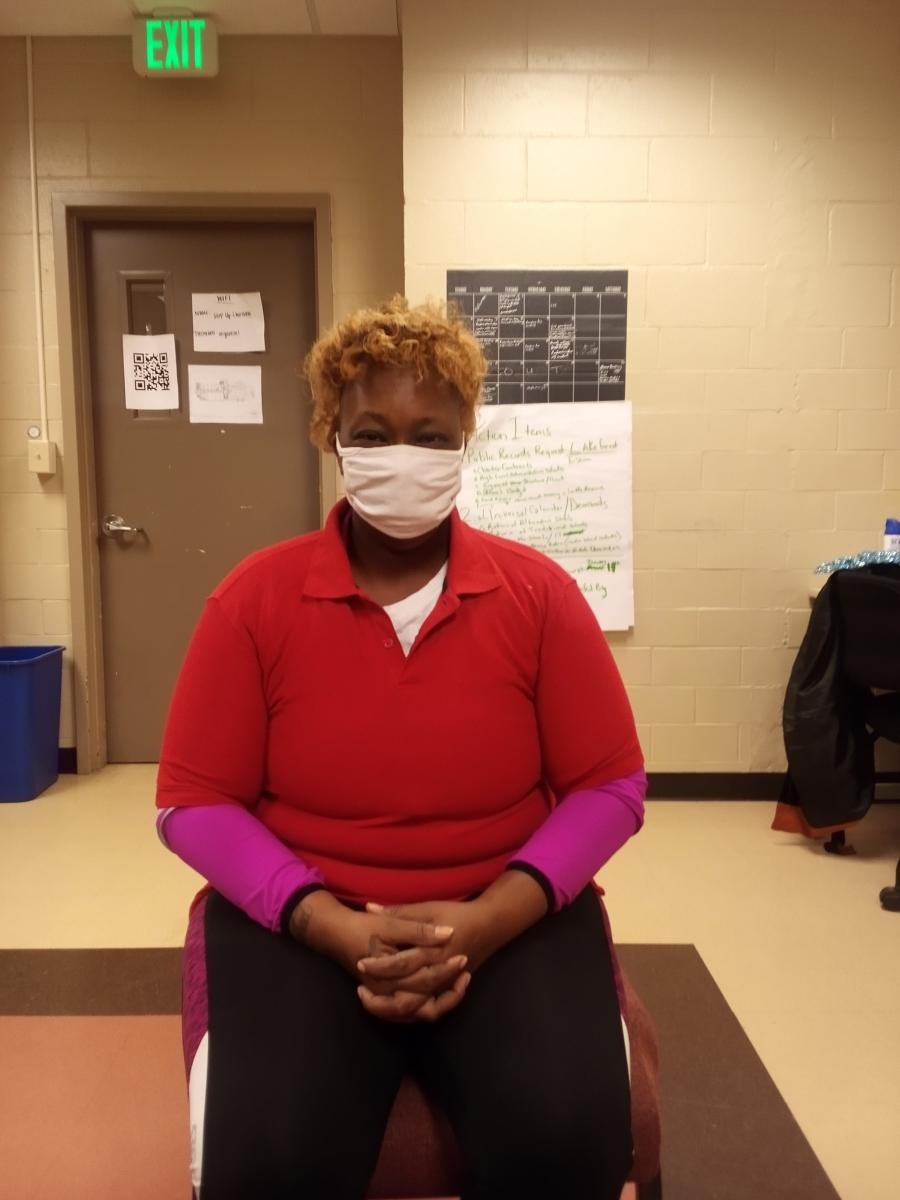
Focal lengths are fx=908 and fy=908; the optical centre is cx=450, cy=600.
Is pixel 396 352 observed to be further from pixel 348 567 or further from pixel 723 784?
pixel 723 784

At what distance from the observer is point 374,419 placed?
48.9 inches

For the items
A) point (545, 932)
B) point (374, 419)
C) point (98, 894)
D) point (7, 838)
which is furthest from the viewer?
point (7, 838)

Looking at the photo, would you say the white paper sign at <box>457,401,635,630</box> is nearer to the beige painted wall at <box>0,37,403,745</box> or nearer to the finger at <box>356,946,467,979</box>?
the beige painted wall at <box>0,37,403,745</box>

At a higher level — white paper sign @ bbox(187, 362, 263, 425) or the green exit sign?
the green exit sign

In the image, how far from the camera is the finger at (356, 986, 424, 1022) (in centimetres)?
100

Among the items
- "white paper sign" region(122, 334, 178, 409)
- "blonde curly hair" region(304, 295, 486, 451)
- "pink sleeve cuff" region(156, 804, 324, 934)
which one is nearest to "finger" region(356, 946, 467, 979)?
"pink sleeve cuff" region(156, 804, 324, 934)

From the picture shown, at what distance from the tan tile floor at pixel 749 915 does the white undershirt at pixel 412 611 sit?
1.00 metres

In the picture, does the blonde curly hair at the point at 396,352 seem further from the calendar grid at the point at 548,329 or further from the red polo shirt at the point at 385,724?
the calendar grid at the point at 548,329

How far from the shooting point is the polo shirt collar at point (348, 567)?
3.86ft

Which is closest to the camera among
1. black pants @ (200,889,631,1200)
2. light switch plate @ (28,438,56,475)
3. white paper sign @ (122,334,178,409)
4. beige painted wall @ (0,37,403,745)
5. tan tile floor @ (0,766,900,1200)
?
black pants @ (200,889,631,1200)

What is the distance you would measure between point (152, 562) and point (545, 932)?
2898mm

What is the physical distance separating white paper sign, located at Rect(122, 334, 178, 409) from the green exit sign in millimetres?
914

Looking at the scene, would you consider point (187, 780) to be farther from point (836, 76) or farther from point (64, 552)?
point (836, 76)

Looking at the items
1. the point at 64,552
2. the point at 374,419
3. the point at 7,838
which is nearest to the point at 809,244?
the point at 374,419
